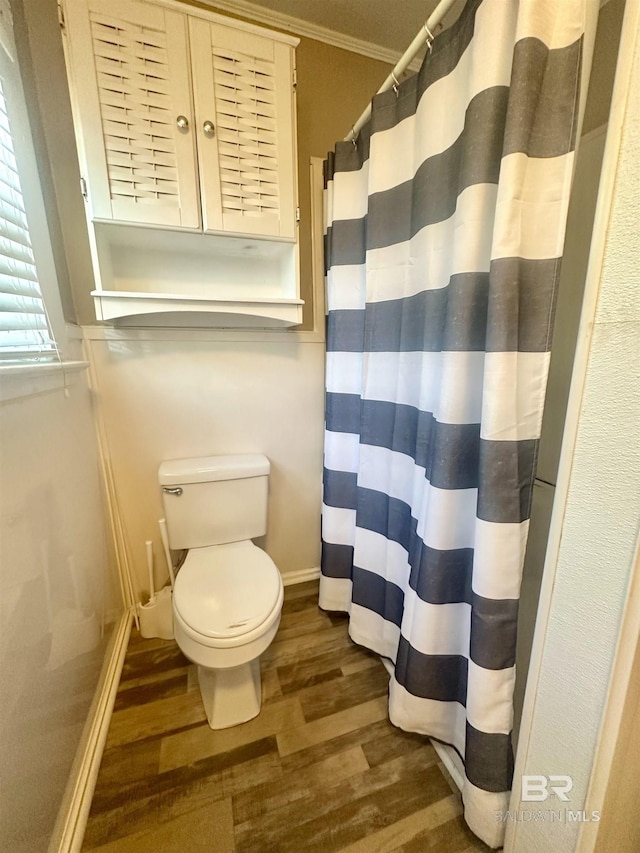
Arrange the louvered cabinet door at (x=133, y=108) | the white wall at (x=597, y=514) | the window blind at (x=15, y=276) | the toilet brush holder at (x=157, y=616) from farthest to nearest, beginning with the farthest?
1. the toilet brush holder at (x=157, y=616)
2. the louvered cabinet door at (x=133, y=108)
3. the window blind at (x=15, y=276)
4. the white wall at (x=597, y=514)

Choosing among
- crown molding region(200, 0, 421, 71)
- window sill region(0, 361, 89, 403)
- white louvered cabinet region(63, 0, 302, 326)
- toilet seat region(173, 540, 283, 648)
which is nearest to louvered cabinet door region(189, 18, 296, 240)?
white louvered cabinet region(63, 0, 302, 326)

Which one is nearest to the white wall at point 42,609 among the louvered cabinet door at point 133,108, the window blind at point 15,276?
the window blind at point 15,276

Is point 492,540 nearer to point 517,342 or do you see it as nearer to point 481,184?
point 517,342

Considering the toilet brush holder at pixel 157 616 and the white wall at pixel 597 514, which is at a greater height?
the white wall at pixel 597 514

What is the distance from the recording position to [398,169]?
106 cm

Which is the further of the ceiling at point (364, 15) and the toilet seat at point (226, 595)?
the ceiling at point (364, 15)

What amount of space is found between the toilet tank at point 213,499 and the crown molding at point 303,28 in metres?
1.68

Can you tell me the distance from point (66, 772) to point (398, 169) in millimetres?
1890

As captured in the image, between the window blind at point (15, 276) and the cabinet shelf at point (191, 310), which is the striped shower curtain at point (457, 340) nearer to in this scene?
the cabinet shelf at point (191, 310)

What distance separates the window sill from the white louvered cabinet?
26 centimetres

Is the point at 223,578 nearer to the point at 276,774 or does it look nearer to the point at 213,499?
the point at 213,499

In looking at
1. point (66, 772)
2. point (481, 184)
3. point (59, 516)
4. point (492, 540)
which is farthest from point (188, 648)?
point (481, 184)

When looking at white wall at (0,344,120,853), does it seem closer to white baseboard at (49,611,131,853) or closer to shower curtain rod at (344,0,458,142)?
white baseboard at (49,611,131,853)

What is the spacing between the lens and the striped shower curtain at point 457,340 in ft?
2.19
